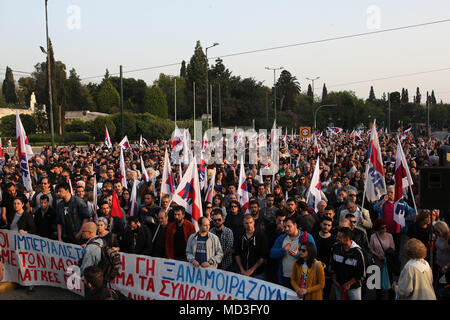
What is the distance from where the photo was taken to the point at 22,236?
725 cm

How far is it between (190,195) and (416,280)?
3886 millimetres

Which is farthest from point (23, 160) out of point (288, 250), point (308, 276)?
point (308, 276)

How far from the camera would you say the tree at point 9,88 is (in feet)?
345

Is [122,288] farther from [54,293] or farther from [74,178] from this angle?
[74,178]

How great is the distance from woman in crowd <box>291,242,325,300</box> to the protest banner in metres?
0.12

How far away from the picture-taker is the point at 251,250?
5.84 m

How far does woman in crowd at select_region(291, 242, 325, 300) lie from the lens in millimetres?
4895

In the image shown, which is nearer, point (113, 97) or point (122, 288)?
point (122, 288)

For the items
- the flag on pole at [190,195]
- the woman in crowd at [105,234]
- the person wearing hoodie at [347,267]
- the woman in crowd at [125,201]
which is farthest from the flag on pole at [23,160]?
the person wearing hoodie at [347,267]

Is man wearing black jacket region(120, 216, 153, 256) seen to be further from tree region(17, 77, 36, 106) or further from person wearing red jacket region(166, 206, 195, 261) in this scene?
tree region(17, 77, 36, 106)

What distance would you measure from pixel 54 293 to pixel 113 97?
8291cm

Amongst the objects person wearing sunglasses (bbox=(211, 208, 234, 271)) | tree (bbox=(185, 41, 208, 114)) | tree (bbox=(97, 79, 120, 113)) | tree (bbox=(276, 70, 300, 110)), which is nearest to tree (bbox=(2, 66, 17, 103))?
tree (bbox=(97, 79, 120, 113))

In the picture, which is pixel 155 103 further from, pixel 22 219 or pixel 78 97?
pixel 22 219
